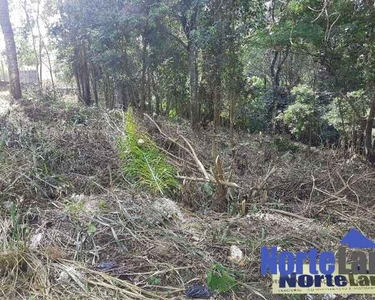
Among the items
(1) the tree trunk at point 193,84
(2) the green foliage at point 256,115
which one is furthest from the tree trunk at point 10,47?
(2) the green foliage at point 256,115

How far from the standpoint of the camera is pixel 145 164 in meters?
3.18

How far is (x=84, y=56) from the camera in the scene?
812cm

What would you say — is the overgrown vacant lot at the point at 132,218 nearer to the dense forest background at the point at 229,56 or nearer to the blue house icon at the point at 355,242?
the blue house icon at the point at 355,242

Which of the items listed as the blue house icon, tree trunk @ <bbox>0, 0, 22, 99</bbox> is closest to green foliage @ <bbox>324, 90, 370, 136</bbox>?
the blue house icon

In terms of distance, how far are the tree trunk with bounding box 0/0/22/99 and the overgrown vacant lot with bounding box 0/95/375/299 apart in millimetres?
3181

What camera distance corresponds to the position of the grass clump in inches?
118

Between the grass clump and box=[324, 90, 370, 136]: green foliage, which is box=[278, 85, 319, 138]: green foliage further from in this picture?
the grass clump

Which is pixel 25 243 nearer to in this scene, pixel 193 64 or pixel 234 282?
pixel 234 282

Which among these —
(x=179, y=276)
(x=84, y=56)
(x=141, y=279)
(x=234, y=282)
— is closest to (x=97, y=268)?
(x=141, y=279)

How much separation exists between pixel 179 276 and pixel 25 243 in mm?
979

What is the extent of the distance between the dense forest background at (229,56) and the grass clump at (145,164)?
7.71ft

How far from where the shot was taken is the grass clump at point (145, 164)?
300 centimetres

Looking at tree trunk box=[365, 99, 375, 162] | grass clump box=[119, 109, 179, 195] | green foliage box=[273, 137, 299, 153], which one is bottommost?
green foliage box=[273, 137, 299, 153]

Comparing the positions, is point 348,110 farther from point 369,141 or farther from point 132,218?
point 132,218
